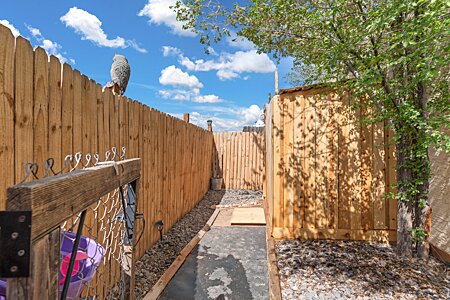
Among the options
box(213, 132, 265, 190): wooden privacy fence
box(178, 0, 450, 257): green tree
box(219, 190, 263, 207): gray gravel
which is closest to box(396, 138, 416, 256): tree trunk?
box(178, 0, 450, 257): green tree

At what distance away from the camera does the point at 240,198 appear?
7.54 m

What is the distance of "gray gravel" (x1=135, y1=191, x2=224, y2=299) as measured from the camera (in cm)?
286

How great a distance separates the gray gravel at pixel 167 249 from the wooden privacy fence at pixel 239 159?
9.40ft

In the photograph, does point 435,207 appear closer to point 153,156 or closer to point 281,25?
point 281,25

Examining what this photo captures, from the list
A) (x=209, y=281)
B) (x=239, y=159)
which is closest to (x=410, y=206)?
(x=209, y=281)

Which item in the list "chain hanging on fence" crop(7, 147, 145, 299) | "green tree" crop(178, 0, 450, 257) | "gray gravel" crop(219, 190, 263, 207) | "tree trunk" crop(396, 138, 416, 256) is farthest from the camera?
"gray gravel" crop(219, 190, 263, 207)

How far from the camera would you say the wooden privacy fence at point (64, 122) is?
4.40 ft

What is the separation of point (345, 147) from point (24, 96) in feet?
12.2

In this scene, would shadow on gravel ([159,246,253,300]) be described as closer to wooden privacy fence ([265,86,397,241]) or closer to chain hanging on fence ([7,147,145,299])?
chain hanging on fence ([7,147,145,299])

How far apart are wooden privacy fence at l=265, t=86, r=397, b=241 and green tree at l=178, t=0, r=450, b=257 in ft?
1.31

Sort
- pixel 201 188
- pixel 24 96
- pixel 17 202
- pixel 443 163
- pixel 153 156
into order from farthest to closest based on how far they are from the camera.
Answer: pixel 201 188
pixel 153 156
pixel 443 163
pixel 24 96
pixel 17 202

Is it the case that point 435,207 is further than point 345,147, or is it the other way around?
point 345,147

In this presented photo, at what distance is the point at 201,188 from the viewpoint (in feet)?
24.1


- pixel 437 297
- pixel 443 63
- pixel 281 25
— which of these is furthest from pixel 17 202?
pixel 281 25
